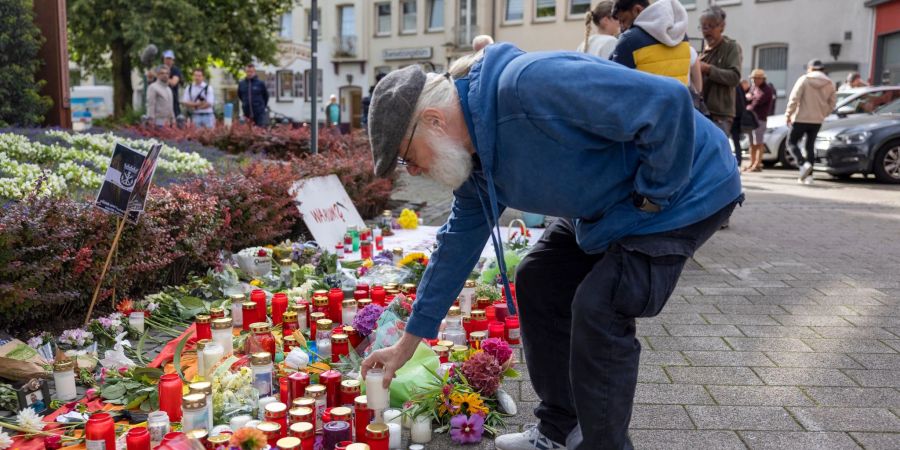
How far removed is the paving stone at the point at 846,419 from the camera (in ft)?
9.75

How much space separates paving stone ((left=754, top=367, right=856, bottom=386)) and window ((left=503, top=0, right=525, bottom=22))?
105ft

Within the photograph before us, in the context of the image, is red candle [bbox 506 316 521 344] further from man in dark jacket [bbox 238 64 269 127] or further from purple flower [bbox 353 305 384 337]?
man in dark jacket [bbox 238 64 269 127]

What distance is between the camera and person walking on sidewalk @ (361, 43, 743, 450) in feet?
6.57

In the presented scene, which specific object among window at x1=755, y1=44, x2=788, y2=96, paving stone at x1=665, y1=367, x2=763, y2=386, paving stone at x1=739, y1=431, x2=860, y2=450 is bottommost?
paving stone at x1=665, y1=367, x2=763, y2=386

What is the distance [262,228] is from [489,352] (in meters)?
3.04

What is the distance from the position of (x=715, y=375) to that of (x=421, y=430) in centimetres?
151

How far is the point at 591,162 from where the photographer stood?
2.13 metres

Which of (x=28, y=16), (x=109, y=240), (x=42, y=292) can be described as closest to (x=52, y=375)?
(x=42, y=292)

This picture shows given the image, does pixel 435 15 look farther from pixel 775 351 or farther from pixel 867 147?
pixel 775 351

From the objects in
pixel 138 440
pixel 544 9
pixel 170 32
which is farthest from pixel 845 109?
pixel 544 9


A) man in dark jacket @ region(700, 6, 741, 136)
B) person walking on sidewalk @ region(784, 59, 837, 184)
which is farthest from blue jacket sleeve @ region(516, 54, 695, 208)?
person walking on sidewalk @ region(784, 59, 837, 184)

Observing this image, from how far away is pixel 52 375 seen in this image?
338 centimetres

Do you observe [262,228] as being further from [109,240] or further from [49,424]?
[49,424]

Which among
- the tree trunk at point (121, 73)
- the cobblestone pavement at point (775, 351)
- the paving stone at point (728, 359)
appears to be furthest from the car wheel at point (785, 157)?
the tree trunk at point (121, 73)
